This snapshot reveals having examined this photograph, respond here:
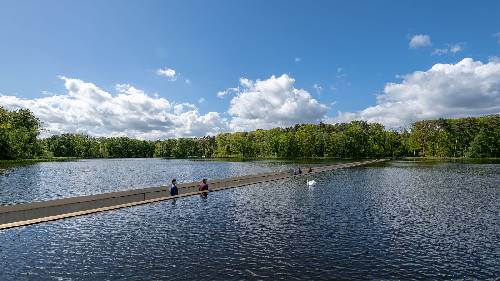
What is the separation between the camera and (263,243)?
27.9 meters

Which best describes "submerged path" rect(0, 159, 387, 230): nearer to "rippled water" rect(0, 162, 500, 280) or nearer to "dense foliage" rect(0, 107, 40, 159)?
"rippled water" rect(0, 162, 500, 280)

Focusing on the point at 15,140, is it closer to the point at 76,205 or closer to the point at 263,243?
the point at 76,205

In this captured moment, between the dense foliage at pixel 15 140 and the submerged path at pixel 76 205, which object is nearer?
the submerged path at pixel 76 205

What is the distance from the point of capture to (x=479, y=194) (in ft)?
183

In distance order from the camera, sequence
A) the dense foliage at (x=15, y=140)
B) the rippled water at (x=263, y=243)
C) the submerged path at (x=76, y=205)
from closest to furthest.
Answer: the rippled water at (x=263, y=243), the submerged path at (x=76, y=205), the dense foliage at (x=15, y=140)

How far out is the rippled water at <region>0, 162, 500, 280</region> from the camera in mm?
21719

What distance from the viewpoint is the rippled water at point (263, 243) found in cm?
2172

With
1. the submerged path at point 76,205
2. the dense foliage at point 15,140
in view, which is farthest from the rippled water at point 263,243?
the dense foliage at point 15,140

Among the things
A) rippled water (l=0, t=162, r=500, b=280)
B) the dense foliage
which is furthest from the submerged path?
the dense foliage

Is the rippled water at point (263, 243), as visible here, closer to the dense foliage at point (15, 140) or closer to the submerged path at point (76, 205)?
the submerged path at point (76, 205)

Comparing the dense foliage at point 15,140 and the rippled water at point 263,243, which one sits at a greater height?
the dense foliage at point 15,140

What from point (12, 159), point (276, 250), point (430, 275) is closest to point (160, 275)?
point (276, 250)

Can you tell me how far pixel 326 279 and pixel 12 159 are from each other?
7140 inches

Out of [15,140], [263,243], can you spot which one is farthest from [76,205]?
[15,140]
